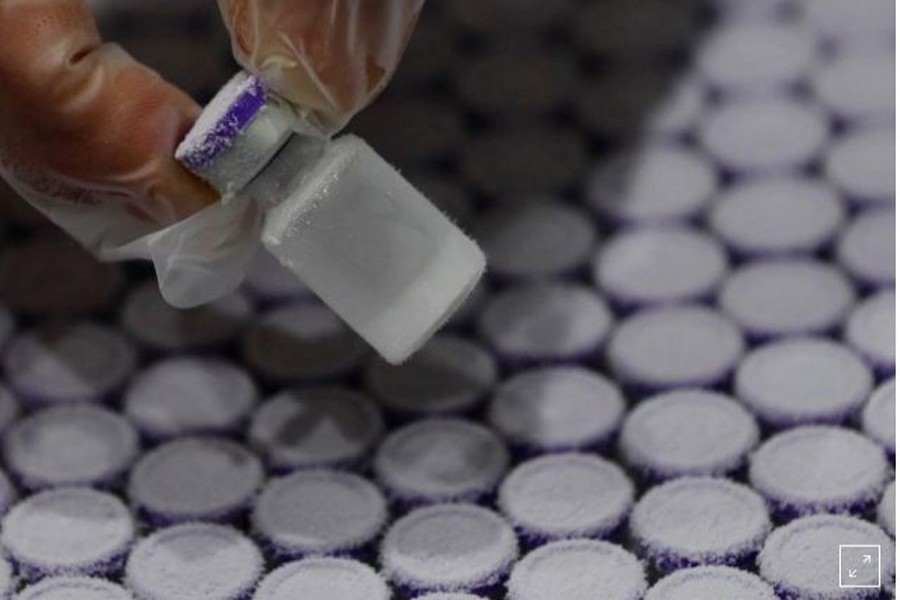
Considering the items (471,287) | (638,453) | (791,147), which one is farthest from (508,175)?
(471,287)

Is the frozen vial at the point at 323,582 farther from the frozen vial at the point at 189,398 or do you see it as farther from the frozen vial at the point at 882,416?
the frozen vial at the point at 882,416

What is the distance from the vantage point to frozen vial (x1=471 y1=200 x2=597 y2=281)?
1534mm

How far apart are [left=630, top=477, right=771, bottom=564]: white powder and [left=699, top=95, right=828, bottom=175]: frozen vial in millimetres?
427

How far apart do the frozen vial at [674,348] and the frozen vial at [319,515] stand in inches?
9.5

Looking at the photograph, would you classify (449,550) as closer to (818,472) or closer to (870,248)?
(818,472)

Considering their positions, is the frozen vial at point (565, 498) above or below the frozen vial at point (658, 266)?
below

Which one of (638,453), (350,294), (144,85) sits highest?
(144,85)

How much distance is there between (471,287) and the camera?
1166mm

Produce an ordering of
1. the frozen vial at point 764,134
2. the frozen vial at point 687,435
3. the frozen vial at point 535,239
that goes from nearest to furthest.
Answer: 1. the frozen vial at point 687,435
2. the frozen vial at point 535,239
3. the frozen vial at point 764,134

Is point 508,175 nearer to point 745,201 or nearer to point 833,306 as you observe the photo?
point 745,201

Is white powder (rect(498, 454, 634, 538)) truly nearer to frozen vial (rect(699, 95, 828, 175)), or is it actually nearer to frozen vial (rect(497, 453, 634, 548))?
frozen vial (rect(497, 453, 634, 548))

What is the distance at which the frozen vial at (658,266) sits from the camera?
1503 millimetres

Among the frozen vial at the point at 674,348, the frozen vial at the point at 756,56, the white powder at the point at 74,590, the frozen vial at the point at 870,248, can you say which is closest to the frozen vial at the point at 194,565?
the white powder at the point at 74,590

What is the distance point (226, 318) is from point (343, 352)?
0.37ft
